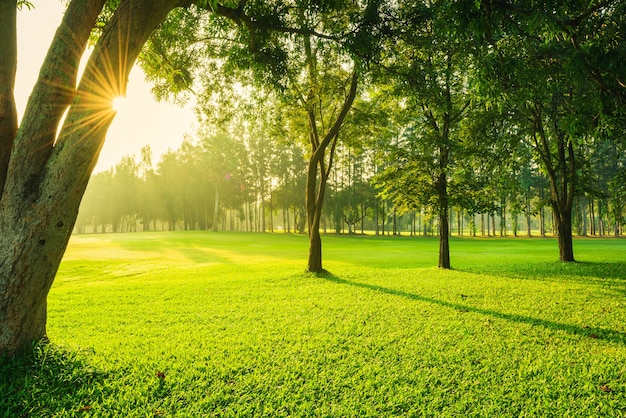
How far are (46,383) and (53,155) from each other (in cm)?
274

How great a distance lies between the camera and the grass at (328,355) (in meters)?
3.72

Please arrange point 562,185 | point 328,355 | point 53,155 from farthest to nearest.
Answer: point 562,185
point 328,355
point 53,155

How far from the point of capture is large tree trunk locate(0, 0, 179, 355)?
159 inches

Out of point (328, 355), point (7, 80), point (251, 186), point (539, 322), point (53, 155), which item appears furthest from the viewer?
point (251, 186)

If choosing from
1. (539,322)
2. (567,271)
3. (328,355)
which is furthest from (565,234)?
(328,355)

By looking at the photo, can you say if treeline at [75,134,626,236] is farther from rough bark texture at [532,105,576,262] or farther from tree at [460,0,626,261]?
tree at [460,0,626,261]

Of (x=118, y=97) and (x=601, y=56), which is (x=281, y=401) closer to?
(x=118, y=97)

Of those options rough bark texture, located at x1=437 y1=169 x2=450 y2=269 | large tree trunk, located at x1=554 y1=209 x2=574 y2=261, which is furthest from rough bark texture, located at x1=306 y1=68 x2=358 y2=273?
large tree trunk, located at x1=554 y1=209 x2=574 y2=261

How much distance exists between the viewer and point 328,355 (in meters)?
5.10

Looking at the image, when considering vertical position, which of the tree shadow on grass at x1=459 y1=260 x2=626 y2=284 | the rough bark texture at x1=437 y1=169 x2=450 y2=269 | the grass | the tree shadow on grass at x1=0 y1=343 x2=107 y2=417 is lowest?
the tree shadow on grass at x1=459 y1=260 x2=626 y2=284

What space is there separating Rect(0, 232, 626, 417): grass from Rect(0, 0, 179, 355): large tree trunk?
2.69 ft

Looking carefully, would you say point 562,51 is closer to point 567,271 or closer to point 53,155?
point 567,271

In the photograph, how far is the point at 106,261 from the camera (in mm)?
20016

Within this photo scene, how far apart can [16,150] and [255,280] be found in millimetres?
9416
